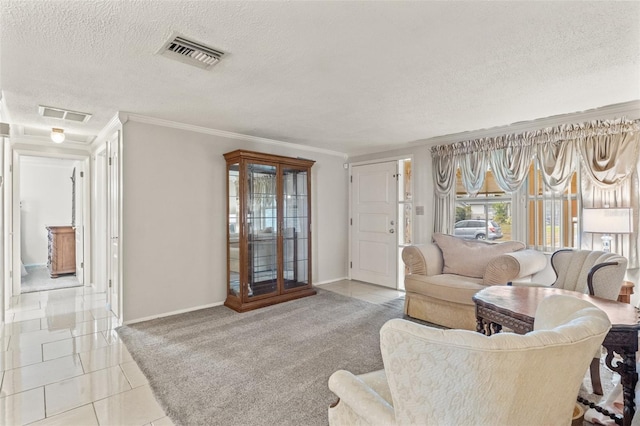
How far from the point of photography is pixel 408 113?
11.1 feet

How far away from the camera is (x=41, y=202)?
23.4ft

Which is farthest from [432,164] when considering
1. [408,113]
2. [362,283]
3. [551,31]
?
[551,31]

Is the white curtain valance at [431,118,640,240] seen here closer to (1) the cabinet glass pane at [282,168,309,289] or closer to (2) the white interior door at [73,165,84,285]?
(1) the cabinet glass pane at [282,168,309,289]

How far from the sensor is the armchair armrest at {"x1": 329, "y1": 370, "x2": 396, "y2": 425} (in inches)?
43.4

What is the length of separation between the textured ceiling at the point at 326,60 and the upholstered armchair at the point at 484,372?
1548mm

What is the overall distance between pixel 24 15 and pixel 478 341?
255cm

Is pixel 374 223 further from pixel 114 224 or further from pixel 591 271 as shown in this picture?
pixel 114 224

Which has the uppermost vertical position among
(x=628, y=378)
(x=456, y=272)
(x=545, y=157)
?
(x=545, y=157)

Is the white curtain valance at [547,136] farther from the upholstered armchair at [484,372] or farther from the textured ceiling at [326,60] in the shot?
the upholstered armchair at [484,372]

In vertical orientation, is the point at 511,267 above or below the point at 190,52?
below

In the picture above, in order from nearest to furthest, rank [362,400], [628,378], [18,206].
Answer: [362,400] → [628,378] → [18,206]

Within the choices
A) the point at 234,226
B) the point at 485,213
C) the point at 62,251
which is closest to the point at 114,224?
the point at 234,226

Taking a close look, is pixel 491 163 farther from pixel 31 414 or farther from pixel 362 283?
pixel 31 414

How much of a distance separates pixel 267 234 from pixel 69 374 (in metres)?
2.46
